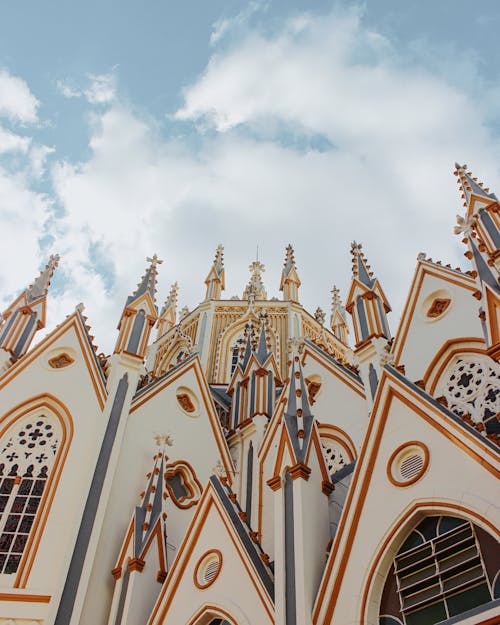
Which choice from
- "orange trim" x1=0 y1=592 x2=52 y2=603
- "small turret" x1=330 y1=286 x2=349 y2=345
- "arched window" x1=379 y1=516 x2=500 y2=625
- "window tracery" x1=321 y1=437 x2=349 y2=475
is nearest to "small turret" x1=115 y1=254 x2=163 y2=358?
"window tracery" x1=321 y1=437 x2=349 y2=475

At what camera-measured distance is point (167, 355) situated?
3092 cm

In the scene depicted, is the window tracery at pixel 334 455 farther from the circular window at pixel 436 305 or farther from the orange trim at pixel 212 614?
the orange trim at pixel 212 614

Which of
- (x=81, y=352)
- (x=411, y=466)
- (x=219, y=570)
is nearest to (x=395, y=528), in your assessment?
(x=411, y=466)

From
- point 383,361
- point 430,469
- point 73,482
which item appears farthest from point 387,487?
point 73,482

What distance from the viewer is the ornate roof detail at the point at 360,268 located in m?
16.5

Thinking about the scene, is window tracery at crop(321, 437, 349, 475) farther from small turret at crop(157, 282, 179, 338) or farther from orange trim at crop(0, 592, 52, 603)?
small turret at crop(157, 282, 179, 338)

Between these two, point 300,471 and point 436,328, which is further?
point 436,328

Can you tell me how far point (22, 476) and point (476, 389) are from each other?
11.1m

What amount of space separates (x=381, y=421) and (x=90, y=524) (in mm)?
7359

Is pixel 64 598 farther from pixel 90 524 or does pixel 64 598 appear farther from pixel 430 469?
pixel 430 469

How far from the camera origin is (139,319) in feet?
59.1

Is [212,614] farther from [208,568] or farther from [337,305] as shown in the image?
[337,305]

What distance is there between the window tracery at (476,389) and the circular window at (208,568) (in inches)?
235

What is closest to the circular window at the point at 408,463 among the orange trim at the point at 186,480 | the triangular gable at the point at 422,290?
the triangular gable at the point at 422,290
